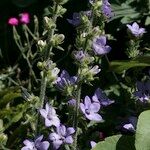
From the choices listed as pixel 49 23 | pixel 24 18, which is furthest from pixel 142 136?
pixel 24 18

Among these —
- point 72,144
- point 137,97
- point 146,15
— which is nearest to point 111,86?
point 146,15

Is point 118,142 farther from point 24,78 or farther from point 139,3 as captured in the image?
point 24,78

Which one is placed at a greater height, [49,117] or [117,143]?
[49,117]

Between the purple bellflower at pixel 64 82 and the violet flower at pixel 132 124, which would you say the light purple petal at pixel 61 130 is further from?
the violet flower at pixel 132 124

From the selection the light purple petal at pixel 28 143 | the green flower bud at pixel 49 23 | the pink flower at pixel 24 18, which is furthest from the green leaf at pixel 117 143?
the pink flower at pixel 24 18

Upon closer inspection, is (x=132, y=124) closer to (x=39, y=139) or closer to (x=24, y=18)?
(x=39, y=139)

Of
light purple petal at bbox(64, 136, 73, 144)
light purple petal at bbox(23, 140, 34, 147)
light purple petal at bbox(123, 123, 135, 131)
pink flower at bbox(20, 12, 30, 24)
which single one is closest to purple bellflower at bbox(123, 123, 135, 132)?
light purple petal at bbox(123, 123, 135, 131)
